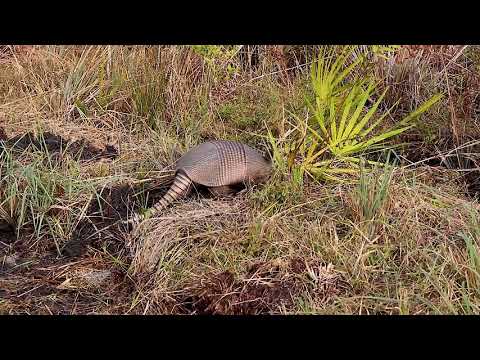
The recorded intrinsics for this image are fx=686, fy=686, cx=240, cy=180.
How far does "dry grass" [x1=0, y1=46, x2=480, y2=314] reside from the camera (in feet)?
10.2

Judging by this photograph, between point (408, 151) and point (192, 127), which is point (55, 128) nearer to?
point (192, 127)

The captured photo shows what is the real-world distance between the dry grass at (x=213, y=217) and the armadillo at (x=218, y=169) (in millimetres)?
100

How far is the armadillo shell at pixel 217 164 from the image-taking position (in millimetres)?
3914

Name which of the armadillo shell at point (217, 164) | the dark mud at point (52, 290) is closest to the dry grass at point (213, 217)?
the dark mud at point (52, 290)

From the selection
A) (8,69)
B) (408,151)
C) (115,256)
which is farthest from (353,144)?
(8,69)

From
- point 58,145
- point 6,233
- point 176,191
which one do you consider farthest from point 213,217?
point 58,145

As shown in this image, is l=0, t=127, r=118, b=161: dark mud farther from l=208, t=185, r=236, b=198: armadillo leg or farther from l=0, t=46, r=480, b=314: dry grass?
l=208, t=185, r=236, b=198: armadillo leg

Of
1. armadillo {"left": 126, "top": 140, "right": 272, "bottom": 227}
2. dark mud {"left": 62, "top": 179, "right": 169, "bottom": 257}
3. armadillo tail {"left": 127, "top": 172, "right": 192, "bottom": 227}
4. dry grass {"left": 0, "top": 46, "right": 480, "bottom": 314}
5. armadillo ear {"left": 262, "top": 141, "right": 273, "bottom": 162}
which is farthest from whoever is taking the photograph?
armadillo ear {"left": 262, "top": 141, "right": 273, "bottom": 162}

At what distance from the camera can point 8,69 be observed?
5.41 meters

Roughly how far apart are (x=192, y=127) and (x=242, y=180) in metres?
0.92

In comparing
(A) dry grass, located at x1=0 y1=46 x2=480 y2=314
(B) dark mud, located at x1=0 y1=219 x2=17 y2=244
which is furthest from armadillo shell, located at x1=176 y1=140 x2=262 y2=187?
(B) dark mud, located at x1=0 y1=219 x2=17 y2=244

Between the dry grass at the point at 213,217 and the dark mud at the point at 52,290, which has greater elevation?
the dry grass at the point at 213,217

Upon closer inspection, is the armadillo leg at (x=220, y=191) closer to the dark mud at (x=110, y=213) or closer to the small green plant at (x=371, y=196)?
the dark mud at (x=110, y=213)

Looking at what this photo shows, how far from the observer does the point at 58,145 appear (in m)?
4.50
